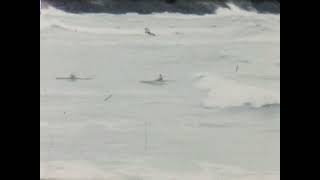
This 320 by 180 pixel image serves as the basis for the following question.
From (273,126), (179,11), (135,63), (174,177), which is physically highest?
(179,11)

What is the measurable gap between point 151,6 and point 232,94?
0.90 ft

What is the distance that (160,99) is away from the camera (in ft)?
4.69

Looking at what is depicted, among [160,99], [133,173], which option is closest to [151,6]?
[160,99]

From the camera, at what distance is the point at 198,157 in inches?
55.9

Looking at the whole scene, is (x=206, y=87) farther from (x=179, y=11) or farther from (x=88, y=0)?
(x=88, y=0)

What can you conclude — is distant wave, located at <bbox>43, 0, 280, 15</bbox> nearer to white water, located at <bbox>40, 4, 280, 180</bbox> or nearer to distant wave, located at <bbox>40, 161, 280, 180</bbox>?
white water, located at <bbox>40, 4, 280, 180</bbox>

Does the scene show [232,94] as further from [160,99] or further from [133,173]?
[133,173]

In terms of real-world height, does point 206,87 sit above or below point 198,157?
above

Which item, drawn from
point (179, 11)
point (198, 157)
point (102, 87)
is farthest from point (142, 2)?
point (198, 157)

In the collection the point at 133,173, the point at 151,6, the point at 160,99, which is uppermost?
the point at 151,6

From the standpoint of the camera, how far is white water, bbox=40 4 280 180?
1.41m

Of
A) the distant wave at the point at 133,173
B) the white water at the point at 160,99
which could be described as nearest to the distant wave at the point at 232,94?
the white water at the point at 160,99

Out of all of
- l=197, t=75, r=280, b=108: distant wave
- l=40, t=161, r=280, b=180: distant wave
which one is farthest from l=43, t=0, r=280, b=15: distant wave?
l=40, t=161, r=280, b=180: distant wave
